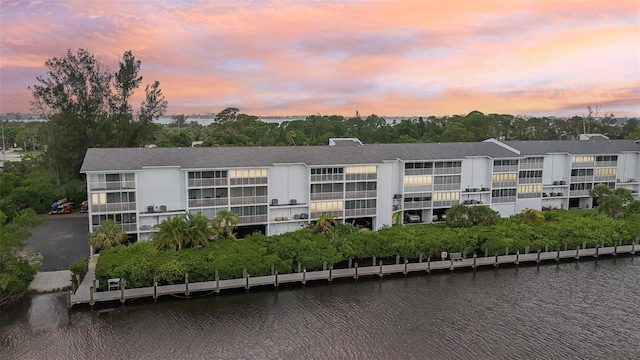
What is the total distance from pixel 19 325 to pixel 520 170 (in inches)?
2362

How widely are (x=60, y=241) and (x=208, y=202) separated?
55.2 ft

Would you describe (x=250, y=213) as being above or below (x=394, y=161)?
below

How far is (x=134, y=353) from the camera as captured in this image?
29891mm

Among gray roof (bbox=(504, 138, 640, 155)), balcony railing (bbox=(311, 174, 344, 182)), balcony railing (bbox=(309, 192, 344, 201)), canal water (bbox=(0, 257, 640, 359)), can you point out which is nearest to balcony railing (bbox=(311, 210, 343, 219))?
balcony railing (bbox=(309, 192, 344, 201))

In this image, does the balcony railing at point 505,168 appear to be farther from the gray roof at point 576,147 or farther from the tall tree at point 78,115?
the tall tree at point 78,115

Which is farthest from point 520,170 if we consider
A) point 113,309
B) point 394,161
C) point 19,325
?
point 19,325

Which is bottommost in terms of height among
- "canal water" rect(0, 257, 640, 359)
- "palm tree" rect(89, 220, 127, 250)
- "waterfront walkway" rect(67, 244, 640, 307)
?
"canal water" rect(0, 257, 640, 359)

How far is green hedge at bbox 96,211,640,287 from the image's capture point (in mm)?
38206

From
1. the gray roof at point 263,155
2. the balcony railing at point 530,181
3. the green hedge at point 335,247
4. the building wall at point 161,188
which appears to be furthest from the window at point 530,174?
the building wall at point 161,188

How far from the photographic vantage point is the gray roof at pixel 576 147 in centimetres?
6875

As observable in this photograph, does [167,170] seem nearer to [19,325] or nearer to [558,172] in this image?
[19,325]

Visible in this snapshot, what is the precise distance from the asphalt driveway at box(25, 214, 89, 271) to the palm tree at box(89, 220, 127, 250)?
12.3 ft

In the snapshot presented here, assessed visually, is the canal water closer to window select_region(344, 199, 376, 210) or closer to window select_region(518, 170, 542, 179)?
window select_region(344, 199, 376, 210)

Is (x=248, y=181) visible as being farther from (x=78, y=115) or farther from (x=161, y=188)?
(x=78, y=115)
